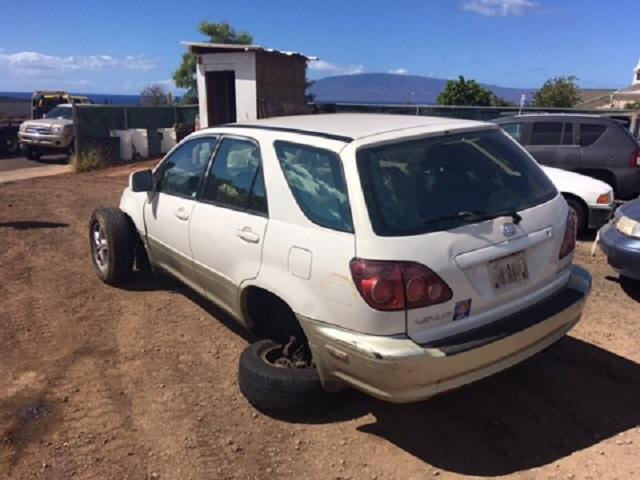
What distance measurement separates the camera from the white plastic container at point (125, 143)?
59.2ft

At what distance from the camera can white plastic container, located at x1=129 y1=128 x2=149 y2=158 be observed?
1828 cm

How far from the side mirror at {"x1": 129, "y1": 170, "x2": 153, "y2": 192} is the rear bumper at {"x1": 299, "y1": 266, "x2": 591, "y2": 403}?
7.89 feet

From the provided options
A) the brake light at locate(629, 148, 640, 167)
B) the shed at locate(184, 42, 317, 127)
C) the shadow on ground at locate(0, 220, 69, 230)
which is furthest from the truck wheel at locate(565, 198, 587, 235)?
the shed at locate(184, 42, 317, 127)

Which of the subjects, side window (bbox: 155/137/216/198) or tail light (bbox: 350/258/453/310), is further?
side window (bbox: 155/137/216/198)

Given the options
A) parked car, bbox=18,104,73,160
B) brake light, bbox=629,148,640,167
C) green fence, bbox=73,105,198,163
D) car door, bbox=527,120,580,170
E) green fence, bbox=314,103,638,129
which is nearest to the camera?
brake light, bbox=629,148,640,167

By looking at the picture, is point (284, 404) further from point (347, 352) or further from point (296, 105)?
point (296, 105)

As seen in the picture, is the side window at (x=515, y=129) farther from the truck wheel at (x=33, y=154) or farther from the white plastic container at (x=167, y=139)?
the truck wheel at (x=33, y=154)

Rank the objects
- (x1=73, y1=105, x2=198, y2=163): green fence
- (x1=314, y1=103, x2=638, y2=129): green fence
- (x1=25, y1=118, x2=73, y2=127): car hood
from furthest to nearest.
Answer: (x1=25, y1=118, x2=73, y2=127): car hood, (x1=73, y1=105, x2=198, y2=163): green fence, (x1=314, y1=103, x2=638, y2=129): green fence

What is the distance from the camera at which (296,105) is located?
64.5ft

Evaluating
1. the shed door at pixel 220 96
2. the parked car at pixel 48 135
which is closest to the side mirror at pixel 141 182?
the shed door at pixel 220 96

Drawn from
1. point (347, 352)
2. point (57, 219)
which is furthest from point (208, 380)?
point (57, 219)

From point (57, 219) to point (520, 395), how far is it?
7.57 m

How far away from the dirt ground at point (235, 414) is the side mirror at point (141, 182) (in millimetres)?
1070

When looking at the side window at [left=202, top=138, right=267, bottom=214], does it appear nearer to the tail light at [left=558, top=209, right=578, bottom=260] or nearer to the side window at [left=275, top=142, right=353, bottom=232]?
the side window at [left=275, top=142, right=353, bottom=232]
